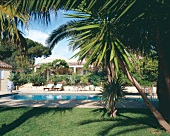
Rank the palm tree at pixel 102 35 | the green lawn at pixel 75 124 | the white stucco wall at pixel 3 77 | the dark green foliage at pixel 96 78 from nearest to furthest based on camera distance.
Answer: the palm tree at pixel 102 35, the green lawn at pixel 75 124, the white stucco wall at pixel 3 77, the dark green foliage at pixel 96 78

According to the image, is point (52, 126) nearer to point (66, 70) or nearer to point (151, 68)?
point (151, 68)

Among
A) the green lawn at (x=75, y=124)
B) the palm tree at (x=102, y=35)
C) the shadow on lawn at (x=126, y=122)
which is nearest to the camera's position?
the palm tree at (x=102, y=35)

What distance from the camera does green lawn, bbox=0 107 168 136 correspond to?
6008 millimetres

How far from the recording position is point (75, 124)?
6.98 metres

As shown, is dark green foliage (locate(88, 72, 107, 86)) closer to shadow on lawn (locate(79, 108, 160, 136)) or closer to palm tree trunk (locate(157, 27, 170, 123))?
shadow on lawn (locate(79, 108, 160, 136))

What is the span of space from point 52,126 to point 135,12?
4.77 metres

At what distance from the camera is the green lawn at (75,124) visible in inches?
237

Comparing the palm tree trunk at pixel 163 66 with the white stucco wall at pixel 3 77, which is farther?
the white stucco wall at pixel 3 77

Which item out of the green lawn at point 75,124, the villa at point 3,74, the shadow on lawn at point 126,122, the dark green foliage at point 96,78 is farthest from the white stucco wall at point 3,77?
the shadow on lawn at point 126,122

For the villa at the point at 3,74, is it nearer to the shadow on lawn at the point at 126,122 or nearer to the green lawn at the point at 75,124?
the green lawn at the point at 75,124

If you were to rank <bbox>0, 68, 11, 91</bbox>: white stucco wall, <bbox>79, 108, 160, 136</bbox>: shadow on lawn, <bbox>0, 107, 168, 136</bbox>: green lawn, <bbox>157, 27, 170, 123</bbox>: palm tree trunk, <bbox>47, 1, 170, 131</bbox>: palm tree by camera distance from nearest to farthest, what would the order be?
<bbox>47, 1, 170, 131</bbox>: palm tree
<bbox>157, 27, 170, 123</bbox>: palm tree trunk
<bbox>0, 107, 168, 136</bbox>: green lawn
<bbox>79, 108, 160, 136</bbox>: shadow on lawn
<bbox>0, 68, 11, 91</bbox>: white stucco wall

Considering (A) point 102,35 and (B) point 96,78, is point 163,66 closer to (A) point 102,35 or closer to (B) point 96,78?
(A) point 102,35

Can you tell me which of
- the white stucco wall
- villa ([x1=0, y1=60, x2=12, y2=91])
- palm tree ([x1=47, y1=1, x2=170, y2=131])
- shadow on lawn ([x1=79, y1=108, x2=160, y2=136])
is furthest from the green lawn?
the white stucco wall

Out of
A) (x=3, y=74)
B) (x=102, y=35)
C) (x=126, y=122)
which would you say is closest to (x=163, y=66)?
(x=102, y=35)
